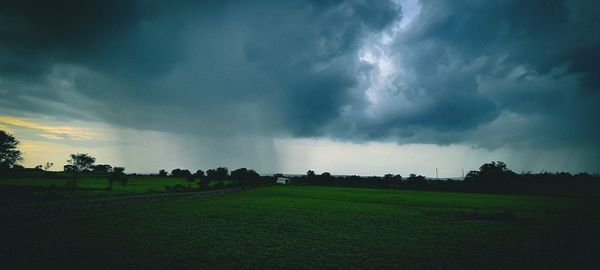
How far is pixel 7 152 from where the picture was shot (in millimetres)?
50000

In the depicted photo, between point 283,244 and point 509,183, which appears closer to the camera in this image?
point 283,244

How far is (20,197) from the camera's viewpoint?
2784cm

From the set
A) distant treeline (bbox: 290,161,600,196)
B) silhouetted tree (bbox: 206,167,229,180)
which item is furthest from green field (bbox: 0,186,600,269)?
silhouetted tree (bbox: 206,167,229,180)

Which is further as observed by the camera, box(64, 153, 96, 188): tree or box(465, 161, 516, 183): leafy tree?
box(465, 161, 516, 183): leafy tree

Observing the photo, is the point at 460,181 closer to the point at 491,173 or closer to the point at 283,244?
the point at 491,173

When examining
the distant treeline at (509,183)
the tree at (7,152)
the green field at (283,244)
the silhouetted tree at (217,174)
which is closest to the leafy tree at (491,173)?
the distant treeline at (509,183)

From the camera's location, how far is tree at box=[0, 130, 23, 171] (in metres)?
49.2

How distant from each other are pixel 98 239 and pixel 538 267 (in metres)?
19.3

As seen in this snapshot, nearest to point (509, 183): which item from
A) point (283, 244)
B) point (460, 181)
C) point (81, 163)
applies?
point (460, 181)

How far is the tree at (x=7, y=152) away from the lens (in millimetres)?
49188

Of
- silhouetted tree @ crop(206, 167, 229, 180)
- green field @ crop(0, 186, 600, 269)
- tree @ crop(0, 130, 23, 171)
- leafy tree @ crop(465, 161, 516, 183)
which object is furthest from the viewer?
silhouetted tree @ crop(206, 167, 229, 180)

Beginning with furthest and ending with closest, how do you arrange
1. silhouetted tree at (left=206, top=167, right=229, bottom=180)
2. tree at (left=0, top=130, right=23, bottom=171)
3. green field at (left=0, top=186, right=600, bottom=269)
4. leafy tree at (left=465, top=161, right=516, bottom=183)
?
silhouetted tree at (left=206, top=167, right=229, bottom=180) < leafy tree at (left=465, top=161, right=516, bottom=183) < tree at (left=0, top=130, right=23, bottom=171) < green field at (left=0, top=186, right=600, bottom=269)

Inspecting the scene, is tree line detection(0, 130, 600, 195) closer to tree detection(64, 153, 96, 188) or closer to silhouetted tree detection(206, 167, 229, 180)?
tree detection(64, 153, 96, 188)

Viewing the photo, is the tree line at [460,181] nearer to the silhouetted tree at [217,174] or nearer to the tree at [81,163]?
the tree at [81,163]
